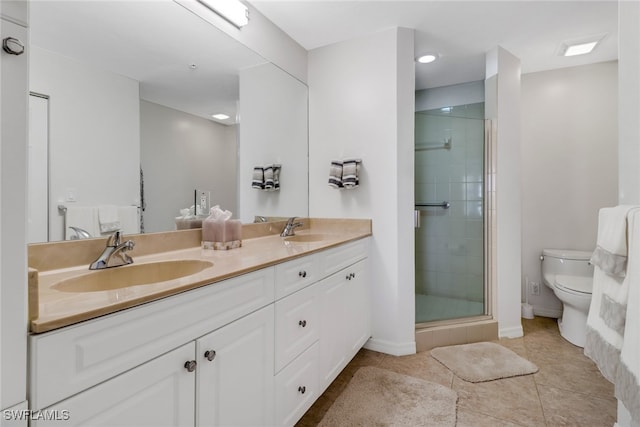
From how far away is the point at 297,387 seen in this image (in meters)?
1.38

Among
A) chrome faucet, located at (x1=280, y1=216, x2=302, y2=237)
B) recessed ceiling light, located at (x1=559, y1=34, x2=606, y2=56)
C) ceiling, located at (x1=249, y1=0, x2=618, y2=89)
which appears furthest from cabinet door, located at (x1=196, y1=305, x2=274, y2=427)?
recessed ceiling light, located at (x1=559, y1=34, x2=606, y2=56)

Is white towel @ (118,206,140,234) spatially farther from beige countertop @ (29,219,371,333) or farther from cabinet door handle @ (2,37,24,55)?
cabinet door handle @ (2,37,24,55)

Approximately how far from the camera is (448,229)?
2746 millimetres

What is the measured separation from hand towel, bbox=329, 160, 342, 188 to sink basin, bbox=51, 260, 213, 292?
1.27 m

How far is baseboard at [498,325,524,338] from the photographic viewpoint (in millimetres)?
2488

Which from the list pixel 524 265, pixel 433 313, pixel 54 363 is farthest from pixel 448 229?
pixel 54 363

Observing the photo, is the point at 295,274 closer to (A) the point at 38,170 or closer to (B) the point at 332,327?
(B) the point at 332,327

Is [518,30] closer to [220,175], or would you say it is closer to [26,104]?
[220,175]

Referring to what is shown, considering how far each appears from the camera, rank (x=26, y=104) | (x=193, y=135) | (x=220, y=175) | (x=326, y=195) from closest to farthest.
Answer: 1. (x=26, y=104)
2. (x=193, y=135)
3. (x=220, y=175)
4. (x=326, y=195)

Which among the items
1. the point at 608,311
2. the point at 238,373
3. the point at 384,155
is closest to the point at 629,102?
the point at 608,311

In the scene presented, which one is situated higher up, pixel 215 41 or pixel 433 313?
pixel 215 41

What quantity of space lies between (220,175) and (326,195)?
881mm

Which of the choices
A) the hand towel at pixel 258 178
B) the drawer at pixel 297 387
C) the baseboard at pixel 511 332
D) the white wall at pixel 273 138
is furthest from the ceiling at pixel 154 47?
the baseboard at pixel 511 332

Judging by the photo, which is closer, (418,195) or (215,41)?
(215,41)
